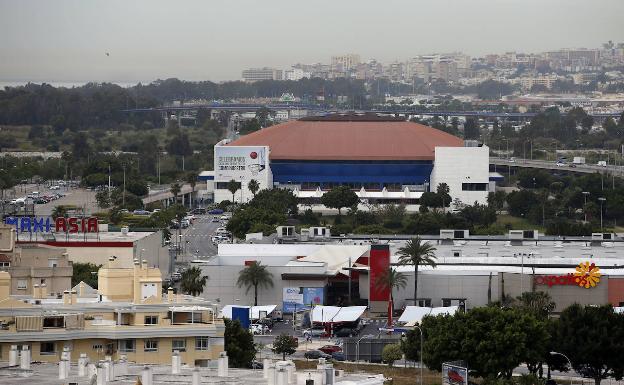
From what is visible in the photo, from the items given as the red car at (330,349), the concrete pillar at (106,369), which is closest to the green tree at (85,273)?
the red car at (330,349)

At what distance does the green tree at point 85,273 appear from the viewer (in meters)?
40.8

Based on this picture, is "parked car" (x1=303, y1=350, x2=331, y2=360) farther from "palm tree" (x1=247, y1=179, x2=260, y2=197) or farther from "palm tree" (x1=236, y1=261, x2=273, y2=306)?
"palm tree" (x1=247, y1=179, x2=260, y2=197)

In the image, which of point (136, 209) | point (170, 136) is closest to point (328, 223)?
point (136, 209)

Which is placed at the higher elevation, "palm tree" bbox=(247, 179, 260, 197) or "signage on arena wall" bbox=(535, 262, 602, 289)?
"palm tree" bbox=(247, 179, 260, 197)

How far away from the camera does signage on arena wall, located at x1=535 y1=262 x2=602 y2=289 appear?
43.8m

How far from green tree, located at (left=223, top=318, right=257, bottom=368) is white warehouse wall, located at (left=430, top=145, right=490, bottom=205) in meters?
48.9

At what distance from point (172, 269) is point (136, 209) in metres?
20.9

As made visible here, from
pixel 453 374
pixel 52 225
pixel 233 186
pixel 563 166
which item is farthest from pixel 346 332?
pixel 563 166

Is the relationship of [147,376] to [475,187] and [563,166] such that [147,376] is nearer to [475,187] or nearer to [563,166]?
[475,187]

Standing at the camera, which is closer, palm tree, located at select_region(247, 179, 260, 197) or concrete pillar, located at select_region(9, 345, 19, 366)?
concrete pillar, located at select_region(9, 345, 19, 366)

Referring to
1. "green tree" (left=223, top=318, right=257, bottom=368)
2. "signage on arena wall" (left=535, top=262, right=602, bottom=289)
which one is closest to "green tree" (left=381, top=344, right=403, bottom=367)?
"green tree" (left=223, top=318, right=257, bottom=368)

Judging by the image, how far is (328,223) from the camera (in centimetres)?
7256

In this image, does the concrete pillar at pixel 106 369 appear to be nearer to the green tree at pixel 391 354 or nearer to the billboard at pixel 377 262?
the green tree at pixel 391 354

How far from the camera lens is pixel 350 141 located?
91.1 m
